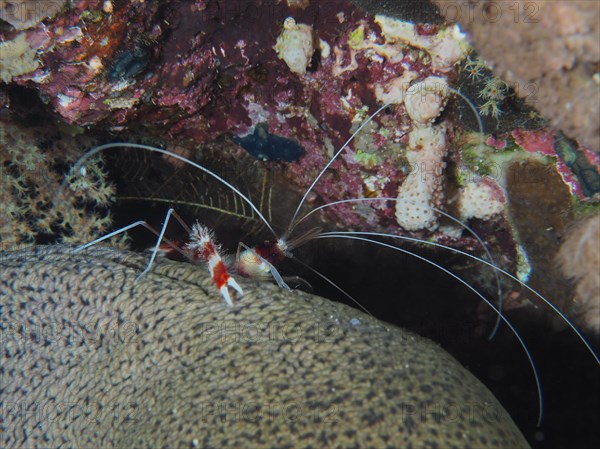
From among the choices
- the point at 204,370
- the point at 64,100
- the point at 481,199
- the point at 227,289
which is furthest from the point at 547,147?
the point at 64,100

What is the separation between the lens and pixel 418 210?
10.7ft

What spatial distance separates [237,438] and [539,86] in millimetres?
2180

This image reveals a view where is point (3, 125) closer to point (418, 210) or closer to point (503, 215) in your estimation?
point (418, 210)

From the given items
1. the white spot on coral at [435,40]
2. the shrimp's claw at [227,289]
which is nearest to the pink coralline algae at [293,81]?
the white spot on coral at [435,40]

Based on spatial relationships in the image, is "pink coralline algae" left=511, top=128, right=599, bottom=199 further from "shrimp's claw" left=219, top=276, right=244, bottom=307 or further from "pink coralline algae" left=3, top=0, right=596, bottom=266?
"shrimp's claw" left=219, top=276, right=244, bottom=307

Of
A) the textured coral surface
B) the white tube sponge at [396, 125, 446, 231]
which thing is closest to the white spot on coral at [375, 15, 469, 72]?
the white tube sponge at [396, 125, 446, 231]

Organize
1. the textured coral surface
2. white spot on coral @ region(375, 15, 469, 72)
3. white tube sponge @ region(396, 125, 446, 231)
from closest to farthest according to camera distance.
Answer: the textured coral surface
white spot on coral @ region(375, 15, 469, 72)
white tube sponge @ region(396, 125, 446, 231)

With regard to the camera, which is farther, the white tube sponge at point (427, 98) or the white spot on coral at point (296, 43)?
the white spot on coral at point (296, 43)

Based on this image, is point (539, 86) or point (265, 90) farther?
point (265, 90)

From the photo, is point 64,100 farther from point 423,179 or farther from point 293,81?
point 423,179

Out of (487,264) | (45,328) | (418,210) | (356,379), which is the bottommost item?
(45,328)

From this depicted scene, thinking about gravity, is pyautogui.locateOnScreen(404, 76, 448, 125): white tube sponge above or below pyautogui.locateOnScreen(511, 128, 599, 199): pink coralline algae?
above

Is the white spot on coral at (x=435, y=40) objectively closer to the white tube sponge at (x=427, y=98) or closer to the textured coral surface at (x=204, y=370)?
the white tube sponge at (x=427, y=98)

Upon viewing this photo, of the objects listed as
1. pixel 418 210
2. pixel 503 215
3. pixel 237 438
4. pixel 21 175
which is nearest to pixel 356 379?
pixel 237 438
